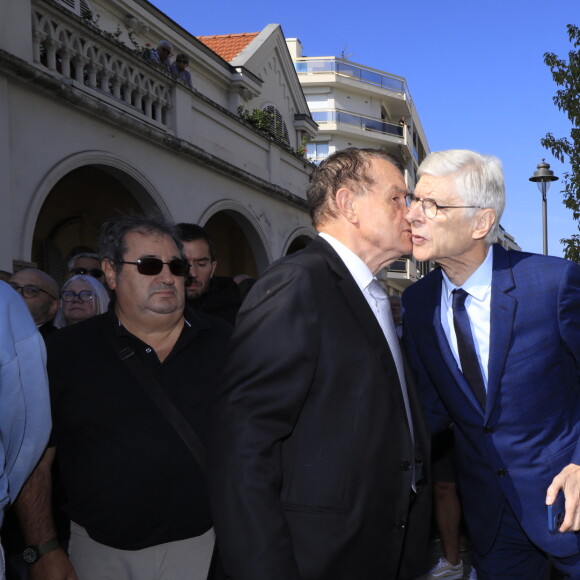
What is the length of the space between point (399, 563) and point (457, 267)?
126cm

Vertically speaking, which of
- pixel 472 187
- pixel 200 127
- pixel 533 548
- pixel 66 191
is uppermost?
pixel 200 127

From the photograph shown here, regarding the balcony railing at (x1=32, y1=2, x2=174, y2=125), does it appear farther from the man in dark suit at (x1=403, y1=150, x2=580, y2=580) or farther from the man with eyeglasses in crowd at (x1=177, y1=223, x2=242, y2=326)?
the man in dark suit at (x1=403, y1=150, x2=580, y2=580)

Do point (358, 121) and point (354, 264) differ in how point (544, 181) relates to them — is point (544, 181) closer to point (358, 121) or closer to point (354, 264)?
point (354, 264)

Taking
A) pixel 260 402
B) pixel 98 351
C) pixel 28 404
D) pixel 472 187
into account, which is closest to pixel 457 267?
pixel 472 187

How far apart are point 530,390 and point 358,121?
45804mm

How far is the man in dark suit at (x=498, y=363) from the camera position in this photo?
2.93 m

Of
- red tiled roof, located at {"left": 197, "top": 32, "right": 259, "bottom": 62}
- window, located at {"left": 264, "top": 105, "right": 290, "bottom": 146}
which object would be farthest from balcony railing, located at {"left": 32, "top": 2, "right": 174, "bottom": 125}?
red tiled roof, located at {"left": 197, "top": 32, "right": 259, "bottom": 62}

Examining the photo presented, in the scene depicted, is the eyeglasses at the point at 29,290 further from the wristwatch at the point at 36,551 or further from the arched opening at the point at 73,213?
the arched opening at the point at 73,213

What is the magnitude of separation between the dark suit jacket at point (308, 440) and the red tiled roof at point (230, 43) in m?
18.8

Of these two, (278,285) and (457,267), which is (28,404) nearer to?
(278,285)

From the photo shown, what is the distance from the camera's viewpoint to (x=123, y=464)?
304 cm

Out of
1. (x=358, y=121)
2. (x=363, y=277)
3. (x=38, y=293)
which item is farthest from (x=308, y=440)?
(x=358, y=121)

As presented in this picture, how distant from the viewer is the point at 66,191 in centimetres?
1312

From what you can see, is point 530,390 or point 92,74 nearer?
point 530,390
